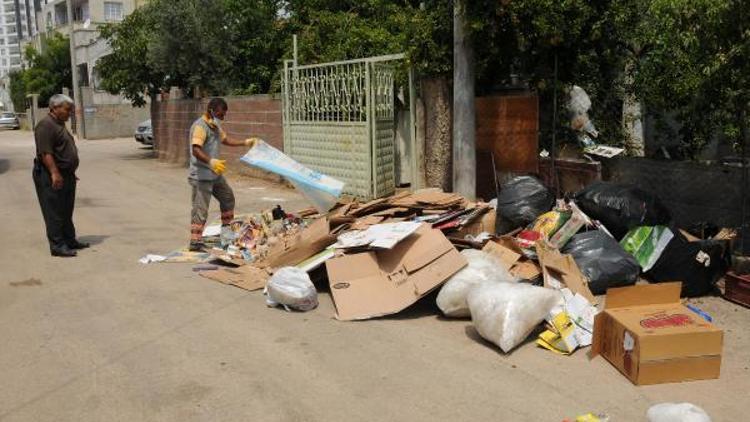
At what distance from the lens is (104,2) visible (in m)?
50.3

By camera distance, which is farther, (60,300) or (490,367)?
(60,300)

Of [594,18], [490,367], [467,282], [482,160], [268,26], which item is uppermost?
[268,26]

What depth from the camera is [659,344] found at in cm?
388

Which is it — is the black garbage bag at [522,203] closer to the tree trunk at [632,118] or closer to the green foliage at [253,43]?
the tree trunk at [632,118]

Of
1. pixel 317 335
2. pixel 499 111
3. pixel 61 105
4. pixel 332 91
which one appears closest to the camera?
pixel 317 335

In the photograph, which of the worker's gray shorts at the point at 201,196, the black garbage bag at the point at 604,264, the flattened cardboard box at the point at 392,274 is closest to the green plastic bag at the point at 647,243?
the black garbage bag at the point at 604,264

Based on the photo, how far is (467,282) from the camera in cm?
497

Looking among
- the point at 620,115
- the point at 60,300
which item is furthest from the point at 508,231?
the point at 60,300

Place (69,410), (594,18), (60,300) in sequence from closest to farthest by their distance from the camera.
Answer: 1. (69,410)
2. (60,300)
3. (594,18)

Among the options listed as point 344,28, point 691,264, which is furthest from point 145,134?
point 691,264

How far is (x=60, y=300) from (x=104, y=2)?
166ft

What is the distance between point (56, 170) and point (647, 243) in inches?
226

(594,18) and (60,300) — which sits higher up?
(594,18)

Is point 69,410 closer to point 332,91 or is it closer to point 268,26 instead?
point 332,91
